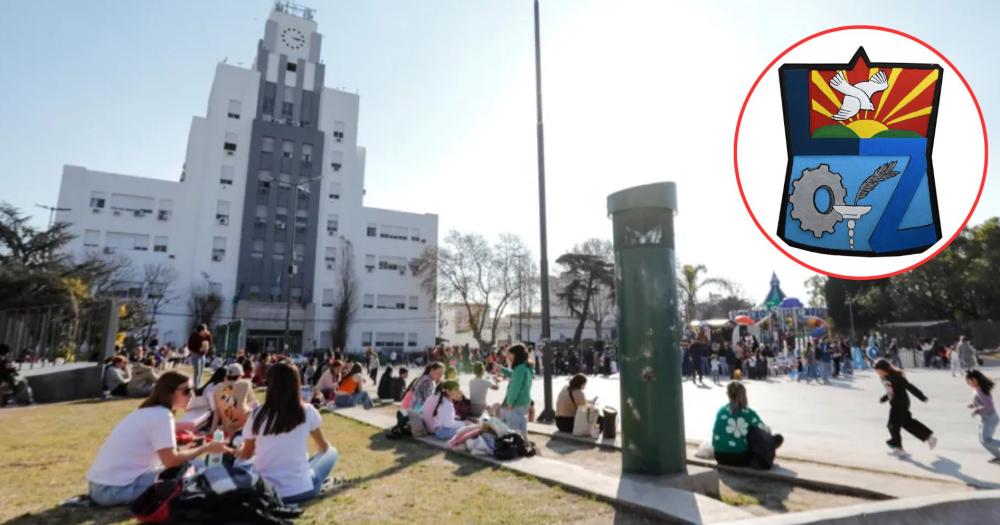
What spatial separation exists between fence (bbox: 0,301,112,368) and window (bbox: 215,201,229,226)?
34200 mm

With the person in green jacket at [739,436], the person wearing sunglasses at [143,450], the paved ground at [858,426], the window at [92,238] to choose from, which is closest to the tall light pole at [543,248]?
the paved ground at [858,426]

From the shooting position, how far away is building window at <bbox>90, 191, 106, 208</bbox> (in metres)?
44.0

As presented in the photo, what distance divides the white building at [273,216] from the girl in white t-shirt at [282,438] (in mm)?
40730

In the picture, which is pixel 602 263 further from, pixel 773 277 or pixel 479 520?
pixel 479 520

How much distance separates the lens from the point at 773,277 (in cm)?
3928

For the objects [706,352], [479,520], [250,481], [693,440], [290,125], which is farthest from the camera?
[290,125]

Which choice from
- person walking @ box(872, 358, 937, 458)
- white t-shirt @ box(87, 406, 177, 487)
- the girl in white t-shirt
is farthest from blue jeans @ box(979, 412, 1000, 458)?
white t-shirt @ box(87, 406, 177, 487)

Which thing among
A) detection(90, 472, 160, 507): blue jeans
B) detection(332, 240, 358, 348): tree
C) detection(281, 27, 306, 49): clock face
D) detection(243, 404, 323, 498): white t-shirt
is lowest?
detection(90, 472, 160, 507): blue jeans

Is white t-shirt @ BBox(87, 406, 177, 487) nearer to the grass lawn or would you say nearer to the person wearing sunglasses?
the person wearing sunglasses

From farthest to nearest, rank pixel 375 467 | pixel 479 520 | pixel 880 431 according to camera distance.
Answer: pixel 880 431, pixel 375 467, pixel 479 520

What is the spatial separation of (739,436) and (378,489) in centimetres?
432

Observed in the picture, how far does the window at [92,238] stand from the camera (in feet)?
142

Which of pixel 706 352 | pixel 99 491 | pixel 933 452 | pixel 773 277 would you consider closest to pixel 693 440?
pixel 933 452

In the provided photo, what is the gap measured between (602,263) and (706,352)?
23372 mm
